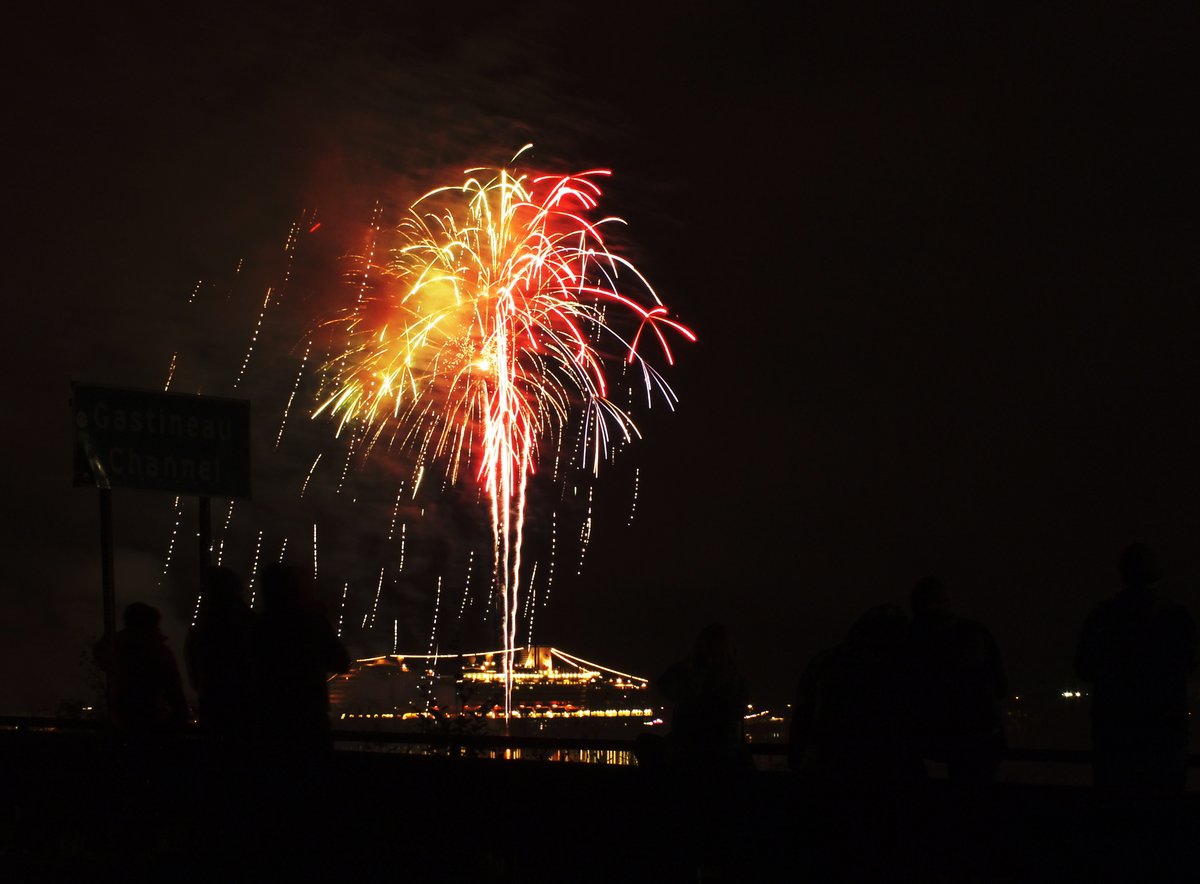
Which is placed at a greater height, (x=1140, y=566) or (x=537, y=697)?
(x=1140, y=566)

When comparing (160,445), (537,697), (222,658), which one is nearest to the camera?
(222,658)

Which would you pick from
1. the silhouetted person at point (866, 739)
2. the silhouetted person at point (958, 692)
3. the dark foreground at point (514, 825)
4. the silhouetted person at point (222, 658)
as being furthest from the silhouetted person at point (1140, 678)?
the silhouetted person at point (222, 658)

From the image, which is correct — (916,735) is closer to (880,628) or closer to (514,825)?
(880,628)

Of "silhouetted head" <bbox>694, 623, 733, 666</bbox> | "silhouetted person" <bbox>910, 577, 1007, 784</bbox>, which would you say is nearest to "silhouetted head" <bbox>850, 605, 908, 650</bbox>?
"silhouetted person" <bbox>910, 577, 1007, 784</bbox>

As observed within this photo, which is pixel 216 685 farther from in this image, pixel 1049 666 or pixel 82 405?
pixel 1049 666

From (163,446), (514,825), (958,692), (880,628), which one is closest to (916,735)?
(958,692)

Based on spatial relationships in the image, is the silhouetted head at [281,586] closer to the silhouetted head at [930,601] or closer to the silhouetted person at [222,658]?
the silhouetted person at [222,658]

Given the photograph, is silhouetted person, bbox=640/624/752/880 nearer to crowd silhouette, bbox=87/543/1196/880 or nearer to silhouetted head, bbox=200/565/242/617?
crowd silhouette, bbox=87/543/1196/880
